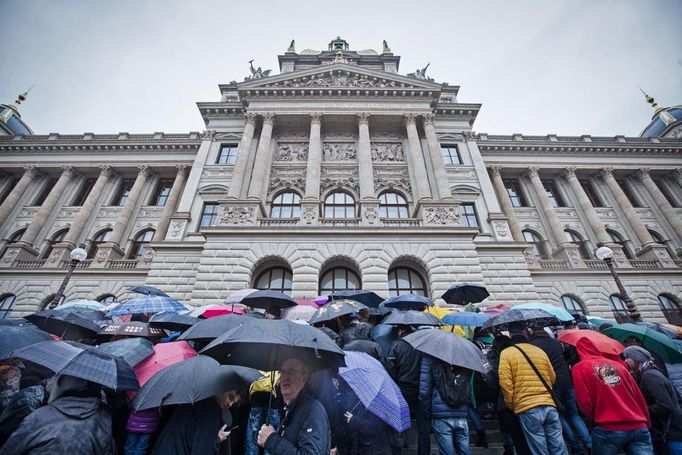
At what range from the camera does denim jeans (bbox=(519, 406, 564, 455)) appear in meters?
3.51

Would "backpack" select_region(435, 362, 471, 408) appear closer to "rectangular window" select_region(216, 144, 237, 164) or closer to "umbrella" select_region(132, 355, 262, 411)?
"umbrella" select_region(132, 355, 262, 411)

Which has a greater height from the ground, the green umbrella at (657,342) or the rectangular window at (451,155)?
the rectangular window at (451,155)

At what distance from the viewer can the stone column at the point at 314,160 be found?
1644cm

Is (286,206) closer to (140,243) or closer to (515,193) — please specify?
(140,243)

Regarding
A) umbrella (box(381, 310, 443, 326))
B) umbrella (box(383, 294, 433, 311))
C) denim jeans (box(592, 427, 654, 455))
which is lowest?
denim jeans (box(592, 427, 654, 455))

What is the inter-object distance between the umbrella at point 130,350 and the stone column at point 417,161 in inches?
558

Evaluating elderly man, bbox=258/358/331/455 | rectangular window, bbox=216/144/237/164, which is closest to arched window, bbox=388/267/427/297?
elderly man, bbox=258/358/331/455

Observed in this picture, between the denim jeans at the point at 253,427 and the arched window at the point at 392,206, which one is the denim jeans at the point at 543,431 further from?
the arched window at the point at 392,206

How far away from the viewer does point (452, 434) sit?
12.4 ft

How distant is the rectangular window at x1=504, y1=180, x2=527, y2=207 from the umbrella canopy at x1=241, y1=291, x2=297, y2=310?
22034 millimetres

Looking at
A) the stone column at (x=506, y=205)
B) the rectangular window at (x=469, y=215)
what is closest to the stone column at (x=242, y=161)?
the rectangular window at (x=469, y=215)

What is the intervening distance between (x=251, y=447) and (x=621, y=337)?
19.6 feet

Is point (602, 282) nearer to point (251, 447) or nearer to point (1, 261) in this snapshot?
point (251, 447)

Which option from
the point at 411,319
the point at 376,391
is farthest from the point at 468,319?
the point at 376,391
